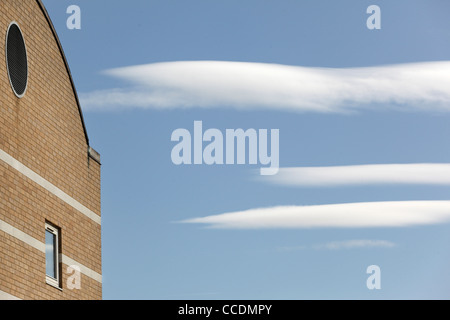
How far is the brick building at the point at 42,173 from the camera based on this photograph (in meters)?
19.3

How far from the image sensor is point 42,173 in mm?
21078

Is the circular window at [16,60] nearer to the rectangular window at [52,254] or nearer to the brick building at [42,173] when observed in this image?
the brick building at [42,173]

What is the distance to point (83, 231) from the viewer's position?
2366cm

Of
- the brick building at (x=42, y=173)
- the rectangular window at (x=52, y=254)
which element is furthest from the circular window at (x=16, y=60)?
the rectangular window at (x=52, y=254)

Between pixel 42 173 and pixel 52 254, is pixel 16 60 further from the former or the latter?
pixel 52 254

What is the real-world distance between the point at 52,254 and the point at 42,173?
2.19 metres

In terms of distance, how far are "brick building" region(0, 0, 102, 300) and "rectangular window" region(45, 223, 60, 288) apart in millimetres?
25

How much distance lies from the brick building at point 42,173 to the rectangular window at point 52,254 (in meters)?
0.03
